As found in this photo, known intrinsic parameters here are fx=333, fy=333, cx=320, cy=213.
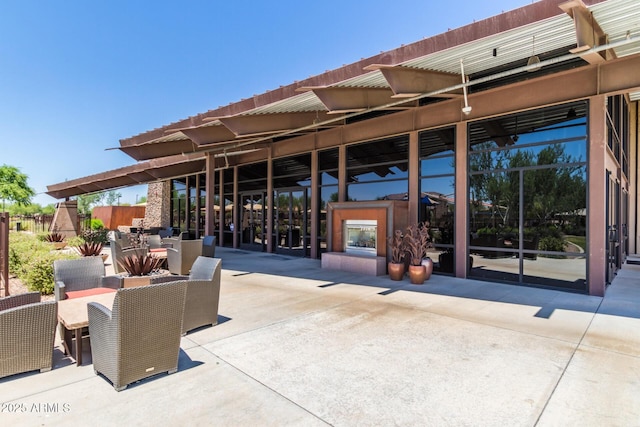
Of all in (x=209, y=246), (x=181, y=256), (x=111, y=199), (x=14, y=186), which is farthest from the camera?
(x=111, y=199)

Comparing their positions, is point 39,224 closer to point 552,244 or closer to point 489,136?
point 489,136

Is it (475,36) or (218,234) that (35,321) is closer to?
(475,36)

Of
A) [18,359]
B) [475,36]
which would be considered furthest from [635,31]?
[18,359]

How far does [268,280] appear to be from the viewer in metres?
8.11

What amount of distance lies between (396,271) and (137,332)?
6.26 metres

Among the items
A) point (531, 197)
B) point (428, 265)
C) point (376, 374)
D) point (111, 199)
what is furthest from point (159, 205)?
point (111, 199)

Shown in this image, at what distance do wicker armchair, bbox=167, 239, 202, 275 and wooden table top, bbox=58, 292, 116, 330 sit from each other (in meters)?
3.88

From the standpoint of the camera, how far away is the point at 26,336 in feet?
10.0

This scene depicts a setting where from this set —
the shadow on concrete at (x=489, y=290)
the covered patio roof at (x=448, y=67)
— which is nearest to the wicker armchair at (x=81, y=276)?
the shadow on concrete at (x=489, y=290)

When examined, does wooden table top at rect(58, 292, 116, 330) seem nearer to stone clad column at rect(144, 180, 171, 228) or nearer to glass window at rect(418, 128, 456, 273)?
glass window at rect(418, 128, 456, 273)

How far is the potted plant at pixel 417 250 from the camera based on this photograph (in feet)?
25.6

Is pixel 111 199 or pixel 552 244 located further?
pixel 111 199

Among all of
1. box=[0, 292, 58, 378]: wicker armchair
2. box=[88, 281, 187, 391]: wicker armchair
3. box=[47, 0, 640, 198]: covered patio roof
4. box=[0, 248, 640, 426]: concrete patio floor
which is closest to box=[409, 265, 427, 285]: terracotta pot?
box=[0, 248, 640, 426]: concrete patio floor

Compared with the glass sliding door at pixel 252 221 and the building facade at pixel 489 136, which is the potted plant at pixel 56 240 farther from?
the glass sliding door at pixel 252 221
